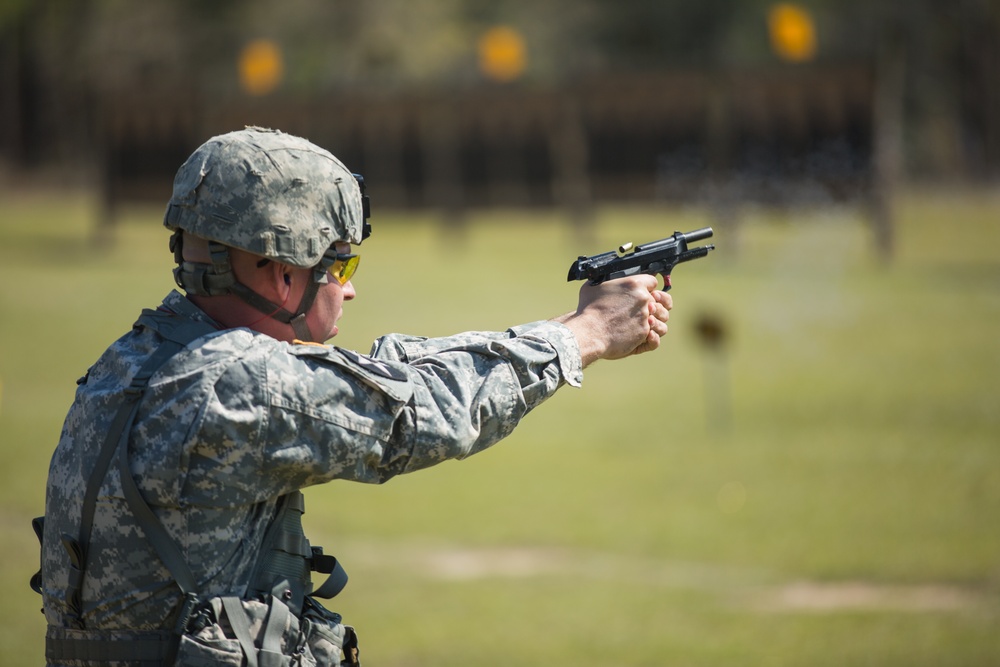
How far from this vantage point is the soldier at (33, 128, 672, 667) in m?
2.29

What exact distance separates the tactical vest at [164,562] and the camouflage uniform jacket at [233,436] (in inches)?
0.8

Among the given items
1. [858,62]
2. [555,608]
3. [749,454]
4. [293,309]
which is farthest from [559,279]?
[293,309]

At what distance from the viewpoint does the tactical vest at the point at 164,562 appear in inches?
90.8

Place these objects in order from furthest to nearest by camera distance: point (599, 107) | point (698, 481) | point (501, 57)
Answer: point (501, 57), point (599, 107), point (698, 481)

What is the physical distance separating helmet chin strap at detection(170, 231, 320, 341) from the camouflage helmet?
0.04 meters

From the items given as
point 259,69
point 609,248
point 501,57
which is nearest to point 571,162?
point 609,248

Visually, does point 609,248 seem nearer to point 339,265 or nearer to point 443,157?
point 443,157

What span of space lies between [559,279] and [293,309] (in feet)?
56.6

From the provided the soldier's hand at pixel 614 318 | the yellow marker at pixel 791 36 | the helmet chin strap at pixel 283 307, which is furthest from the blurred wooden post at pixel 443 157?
the helmet chin strap at pixel 283 307

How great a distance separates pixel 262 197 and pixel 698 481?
8.07 meters

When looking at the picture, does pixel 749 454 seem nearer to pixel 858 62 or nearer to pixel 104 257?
pixel 858 62

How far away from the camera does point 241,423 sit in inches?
88.7

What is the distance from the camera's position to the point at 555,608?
7.26m

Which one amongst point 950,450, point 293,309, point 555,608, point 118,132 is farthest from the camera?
point 118,132
